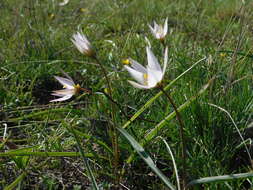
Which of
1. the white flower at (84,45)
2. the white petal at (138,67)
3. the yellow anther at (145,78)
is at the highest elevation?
the white flower at (84,45)

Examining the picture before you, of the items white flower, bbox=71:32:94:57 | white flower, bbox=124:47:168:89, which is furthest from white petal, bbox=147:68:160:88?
white flower, bbox=71:32:94:57

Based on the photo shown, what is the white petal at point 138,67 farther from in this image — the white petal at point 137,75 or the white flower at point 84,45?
the white flower at point 84,45

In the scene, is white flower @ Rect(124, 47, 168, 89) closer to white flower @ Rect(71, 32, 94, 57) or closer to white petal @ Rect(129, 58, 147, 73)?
white petal @ Rect(129, 58, 147, 73)

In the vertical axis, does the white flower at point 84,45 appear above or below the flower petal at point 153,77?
above

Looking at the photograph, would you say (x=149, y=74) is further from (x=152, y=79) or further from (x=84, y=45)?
(x=84, y=45)

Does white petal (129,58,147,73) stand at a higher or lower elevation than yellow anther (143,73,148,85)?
higher

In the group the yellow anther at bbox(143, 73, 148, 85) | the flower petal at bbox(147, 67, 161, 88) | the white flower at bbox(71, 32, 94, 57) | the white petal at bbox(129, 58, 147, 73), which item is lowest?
the flower petal at bbox(147, 67, 161, 88)

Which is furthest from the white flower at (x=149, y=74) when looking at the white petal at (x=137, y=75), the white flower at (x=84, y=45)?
the white flower at (x=84, y=45)

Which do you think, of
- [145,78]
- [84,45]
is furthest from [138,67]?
[84,45]

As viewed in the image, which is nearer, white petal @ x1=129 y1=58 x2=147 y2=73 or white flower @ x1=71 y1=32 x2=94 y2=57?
white petal @ x1=129 y1=58 x2=147 y2=73

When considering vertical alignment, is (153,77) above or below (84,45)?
below

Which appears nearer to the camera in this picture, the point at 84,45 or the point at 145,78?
the point at 145,78
